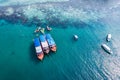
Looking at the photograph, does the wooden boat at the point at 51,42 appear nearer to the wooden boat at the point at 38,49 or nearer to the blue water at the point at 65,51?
the blue water at the point at 65,51

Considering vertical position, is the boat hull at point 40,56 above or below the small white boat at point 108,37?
below

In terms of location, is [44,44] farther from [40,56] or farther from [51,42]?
[40,56]

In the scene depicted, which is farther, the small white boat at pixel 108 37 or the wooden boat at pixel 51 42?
the small white boat at pixel 108 37

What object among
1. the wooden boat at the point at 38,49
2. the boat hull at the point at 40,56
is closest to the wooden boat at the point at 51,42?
the wooden boat at the point at 38,49

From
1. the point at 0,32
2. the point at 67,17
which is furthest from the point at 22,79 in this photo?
the point at 67,17

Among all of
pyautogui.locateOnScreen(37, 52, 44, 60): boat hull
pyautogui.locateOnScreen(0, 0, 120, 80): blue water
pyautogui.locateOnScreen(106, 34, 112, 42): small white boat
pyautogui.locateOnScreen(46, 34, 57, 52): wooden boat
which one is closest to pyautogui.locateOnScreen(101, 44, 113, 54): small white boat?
pyautogui.locateOnScreen(0, 0, 120, 80): blue water

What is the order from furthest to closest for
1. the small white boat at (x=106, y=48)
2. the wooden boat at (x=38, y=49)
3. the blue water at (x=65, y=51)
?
the small white boat at (x=106, y=48)
the wooden boat at (x=38, y=49)
the blue water at (x=65, y=51)

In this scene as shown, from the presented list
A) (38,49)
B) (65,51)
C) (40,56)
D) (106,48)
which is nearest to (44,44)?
(38,49)

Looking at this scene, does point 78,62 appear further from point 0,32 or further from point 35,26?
point 0,32

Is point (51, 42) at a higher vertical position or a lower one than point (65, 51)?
higher

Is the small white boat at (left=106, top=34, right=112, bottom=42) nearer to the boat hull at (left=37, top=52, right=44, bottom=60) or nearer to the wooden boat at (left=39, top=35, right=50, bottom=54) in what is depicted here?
the wooden boat at (left=39, top=35, right=50, bottom=54)
